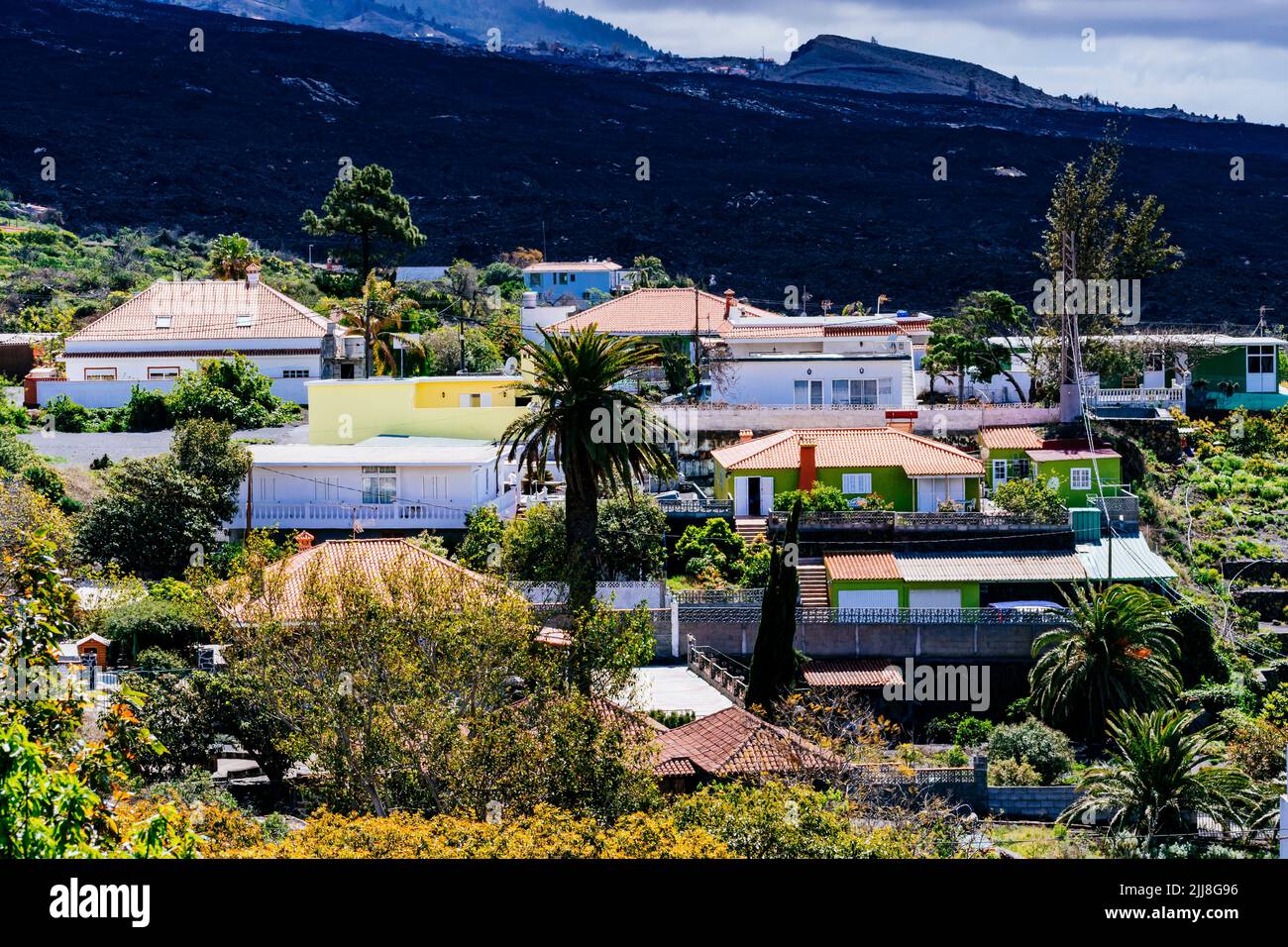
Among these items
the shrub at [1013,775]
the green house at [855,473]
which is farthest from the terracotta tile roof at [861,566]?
the shrub at [1013,775]

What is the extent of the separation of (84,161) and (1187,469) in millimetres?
129563

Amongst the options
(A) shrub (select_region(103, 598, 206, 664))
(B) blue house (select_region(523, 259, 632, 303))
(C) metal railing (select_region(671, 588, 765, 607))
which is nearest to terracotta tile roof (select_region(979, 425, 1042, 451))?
(C) metal railing (select_region(671, 588, 765, 607))

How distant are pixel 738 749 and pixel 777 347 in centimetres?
3170

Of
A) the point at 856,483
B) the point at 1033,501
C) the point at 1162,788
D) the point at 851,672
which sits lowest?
the point at 1162,788

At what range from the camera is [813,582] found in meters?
39.9

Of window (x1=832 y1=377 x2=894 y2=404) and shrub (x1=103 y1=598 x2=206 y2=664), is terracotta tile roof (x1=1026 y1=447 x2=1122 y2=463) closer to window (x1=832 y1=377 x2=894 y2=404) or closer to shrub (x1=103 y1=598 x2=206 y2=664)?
window (x1=832 y1=377 x2=894 y2=404)

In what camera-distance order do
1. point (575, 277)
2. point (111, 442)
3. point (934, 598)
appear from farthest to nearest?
point (575, 277), point (111, 442), point (934, 598)

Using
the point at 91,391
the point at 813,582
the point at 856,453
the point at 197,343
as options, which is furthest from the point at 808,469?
the point at 197,343

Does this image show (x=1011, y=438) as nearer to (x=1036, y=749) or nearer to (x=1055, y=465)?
(x=1055, y=465)

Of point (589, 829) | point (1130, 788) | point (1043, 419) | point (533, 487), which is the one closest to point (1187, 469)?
Answer: point (1043, 419)

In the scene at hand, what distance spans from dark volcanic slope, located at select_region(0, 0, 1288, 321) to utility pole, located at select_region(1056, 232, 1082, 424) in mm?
Answer: 72499

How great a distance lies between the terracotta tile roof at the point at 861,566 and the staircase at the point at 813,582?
0.87 ft

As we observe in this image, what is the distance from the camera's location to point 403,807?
70.6ft
